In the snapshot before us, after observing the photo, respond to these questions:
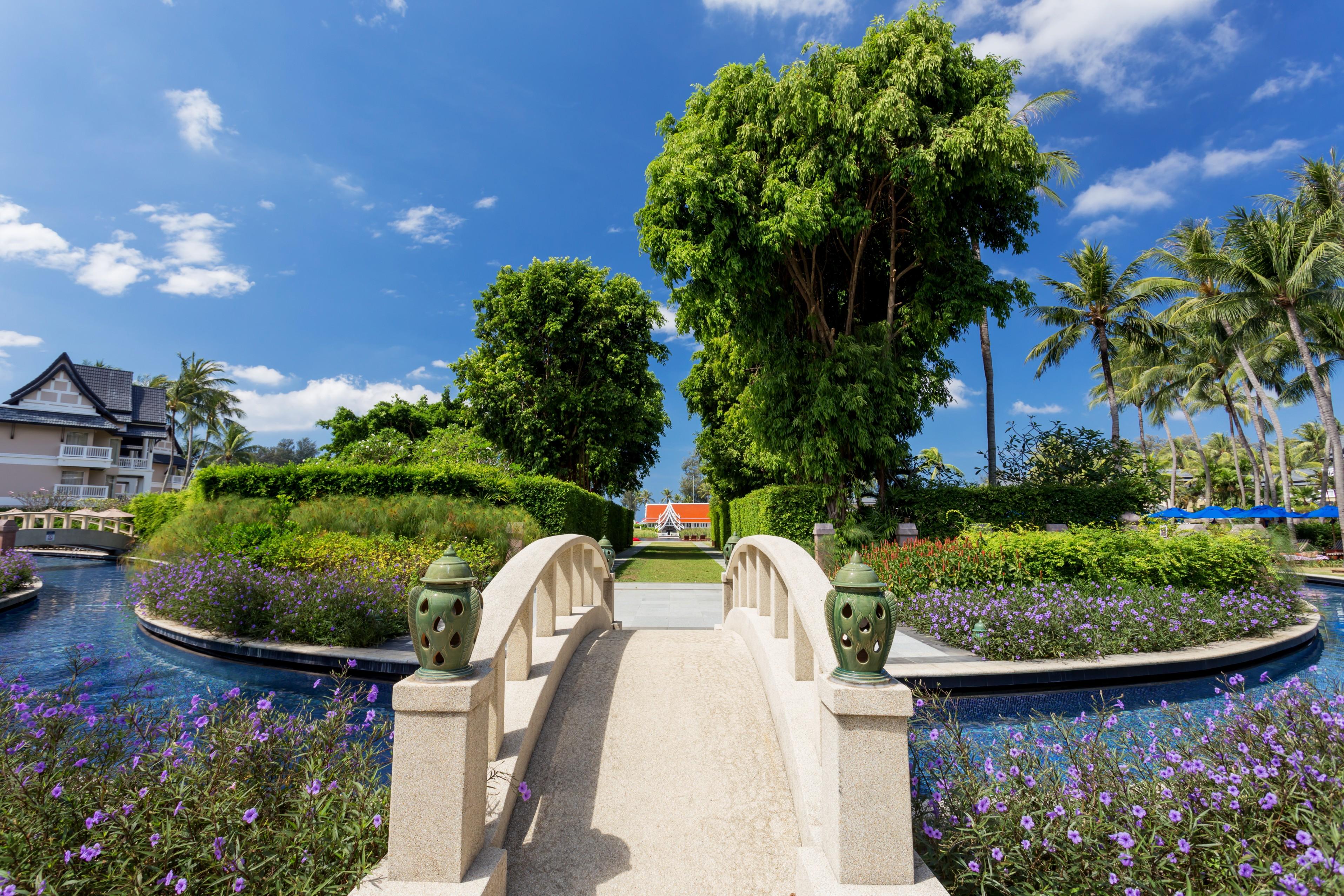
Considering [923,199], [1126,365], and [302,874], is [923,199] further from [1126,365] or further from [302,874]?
[1126,365]

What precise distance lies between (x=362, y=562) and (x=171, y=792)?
7.93 meters

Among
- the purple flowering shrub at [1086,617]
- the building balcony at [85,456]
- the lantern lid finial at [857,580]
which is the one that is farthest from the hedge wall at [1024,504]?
the building balcony at [85,456]

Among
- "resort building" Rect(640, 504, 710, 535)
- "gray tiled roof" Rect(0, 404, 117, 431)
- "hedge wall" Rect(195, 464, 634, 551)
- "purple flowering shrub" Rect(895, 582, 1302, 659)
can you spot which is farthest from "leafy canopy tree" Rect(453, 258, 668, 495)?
"resort building" Rect(640, 504, 710, 535)

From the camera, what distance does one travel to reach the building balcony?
37.3 meters

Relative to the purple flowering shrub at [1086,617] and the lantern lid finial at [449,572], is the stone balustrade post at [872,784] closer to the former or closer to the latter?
the lantern lid finial at [449,572]

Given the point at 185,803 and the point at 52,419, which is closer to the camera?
the point at 185,803

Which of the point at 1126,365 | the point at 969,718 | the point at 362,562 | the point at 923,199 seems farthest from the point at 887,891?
the point at 1126,365

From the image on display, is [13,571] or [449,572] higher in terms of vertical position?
[449,572]

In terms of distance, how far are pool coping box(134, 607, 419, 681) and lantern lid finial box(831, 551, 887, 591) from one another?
552 centimetres

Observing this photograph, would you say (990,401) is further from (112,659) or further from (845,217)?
(112,659)

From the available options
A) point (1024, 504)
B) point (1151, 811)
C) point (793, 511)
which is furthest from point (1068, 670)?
point (1024, 504)

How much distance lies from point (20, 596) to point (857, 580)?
16.6 meters

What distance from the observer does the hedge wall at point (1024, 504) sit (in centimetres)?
1714

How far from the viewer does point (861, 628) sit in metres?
2.71
